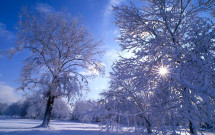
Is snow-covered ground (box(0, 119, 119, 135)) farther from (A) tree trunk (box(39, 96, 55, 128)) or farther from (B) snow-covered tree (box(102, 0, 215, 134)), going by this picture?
(B) snow-covered tree (box(102, 0, 215, 134))

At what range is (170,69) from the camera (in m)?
2.55

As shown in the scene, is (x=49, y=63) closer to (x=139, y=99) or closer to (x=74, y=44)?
(x=74, y=44)

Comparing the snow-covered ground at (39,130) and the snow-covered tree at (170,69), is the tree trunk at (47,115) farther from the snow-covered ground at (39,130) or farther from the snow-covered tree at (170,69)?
the snow-covered tree at (170,69)

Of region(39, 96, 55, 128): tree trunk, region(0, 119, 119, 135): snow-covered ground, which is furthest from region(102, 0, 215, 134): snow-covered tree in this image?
region(39, 96, 55, 128): tree trunk

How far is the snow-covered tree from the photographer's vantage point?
2238 millimetres

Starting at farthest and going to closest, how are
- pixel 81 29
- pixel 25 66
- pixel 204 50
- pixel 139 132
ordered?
pixel 81 29 < pixel 25 66 < pixel 139 132 < pixel 204 50

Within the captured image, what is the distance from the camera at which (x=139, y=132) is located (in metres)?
2.86

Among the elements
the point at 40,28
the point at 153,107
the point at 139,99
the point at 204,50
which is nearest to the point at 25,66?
the point at 40,28

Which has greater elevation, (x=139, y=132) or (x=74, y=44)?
(x=74, y=44)

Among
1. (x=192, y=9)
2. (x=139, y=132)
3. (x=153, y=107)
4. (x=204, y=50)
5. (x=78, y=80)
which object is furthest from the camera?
(x=78, y=80)

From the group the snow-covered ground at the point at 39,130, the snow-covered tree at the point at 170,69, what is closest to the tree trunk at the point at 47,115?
the snow-covered ground at the point at 39,130

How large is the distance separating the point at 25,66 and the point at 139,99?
9378 mm

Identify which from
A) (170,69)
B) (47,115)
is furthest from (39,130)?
(170,69)

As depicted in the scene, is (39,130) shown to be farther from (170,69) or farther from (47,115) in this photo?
(170,69)
